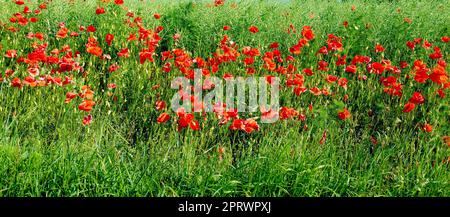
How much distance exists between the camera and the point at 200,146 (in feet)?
8.86

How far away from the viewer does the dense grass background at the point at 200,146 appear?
2277 millimetres

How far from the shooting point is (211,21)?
5.19 m

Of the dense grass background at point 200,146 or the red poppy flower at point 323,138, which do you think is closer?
the dense grass background at point 200,146

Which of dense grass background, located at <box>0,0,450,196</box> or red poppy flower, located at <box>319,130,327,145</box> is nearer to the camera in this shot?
dense grass background, located at <box>0,0,450,196</box>

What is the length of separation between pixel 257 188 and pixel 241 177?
116mm

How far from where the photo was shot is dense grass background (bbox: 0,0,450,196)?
2.28 m
